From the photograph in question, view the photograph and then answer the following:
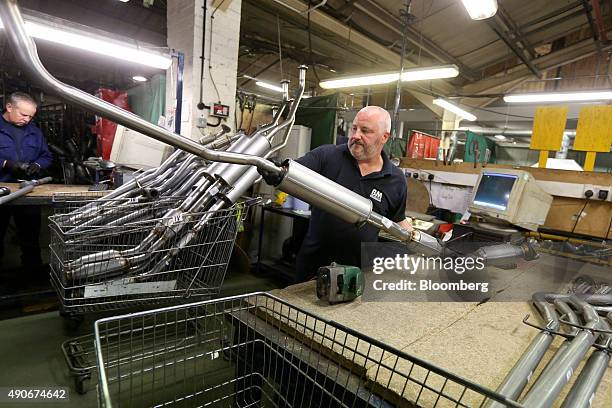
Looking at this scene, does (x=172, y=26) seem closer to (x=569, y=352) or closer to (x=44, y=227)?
(x=44, y=227)

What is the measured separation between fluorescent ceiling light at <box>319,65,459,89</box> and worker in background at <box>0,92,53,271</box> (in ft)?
10.4

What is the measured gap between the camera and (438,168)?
10.4 feet

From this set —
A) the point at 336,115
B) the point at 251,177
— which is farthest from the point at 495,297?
the point at 336,115

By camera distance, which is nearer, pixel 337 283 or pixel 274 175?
pixel 274 175

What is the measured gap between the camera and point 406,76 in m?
3.60

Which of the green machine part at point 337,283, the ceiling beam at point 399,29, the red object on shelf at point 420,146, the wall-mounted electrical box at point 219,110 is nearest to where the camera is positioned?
the green machine part at point 337,283

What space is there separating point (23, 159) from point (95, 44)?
1117 millimetres

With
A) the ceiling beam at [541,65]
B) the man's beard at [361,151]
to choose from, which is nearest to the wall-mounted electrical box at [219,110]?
the man's beard at [361,151]

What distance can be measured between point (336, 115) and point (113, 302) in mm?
3255

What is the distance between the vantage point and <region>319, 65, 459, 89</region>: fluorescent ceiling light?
3.26m

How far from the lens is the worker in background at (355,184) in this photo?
1660 millimetres

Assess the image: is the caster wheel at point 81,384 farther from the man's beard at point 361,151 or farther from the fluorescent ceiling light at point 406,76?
the fluorescent ceiling light at point 406,76

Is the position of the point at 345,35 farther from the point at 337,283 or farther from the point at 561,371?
the point at 561,371

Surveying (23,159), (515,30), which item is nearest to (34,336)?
(23,159)
